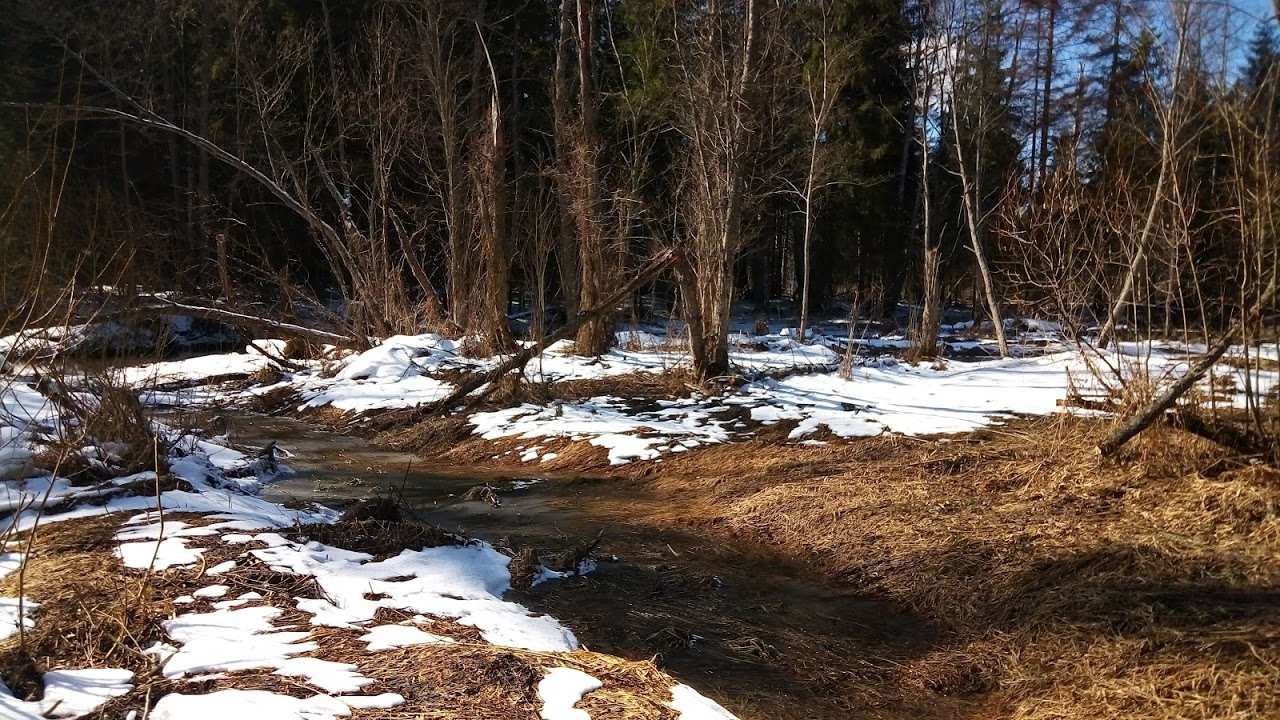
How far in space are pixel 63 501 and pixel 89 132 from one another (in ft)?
79.5

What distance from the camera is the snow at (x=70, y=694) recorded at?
242cm

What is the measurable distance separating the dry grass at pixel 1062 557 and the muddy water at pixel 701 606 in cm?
25

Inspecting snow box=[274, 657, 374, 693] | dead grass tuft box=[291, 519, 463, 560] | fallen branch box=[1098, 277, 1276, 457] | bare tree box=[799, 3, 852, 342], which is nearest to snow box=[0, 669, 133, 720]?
snow box=[274, 657, 374, 693]

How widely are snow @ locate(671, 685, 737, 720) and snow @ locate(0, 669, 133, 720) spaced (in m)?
1.89

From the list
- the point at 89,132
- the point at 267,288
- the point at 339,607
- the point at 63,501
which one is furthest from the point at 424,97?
the point at 339,607

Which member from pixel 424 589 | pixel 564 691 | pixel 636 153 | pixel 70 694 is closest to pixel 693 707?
pixel 564 691

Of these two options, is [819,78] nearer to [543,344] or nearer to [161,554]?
[543,344]

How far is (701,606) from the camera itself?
15.9ft

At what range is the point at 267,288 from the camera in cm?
2370

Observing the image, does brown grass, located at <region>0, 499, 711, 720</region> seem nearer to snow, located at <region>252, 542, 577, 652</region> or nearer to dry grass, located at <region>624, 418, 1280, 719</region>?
snow, located at <region>252, 542, 577, 652</region>

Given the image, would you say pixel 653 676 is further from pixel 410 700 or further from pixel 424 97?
pixel 424 97

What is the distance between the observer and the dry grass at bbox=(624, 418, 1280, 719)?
3.48m

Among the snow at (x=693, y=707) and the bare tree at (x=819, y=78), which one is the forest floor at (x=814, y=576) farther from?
the bare tree at (x=819, y=78)

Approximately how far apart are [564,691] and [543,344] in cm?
751
